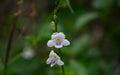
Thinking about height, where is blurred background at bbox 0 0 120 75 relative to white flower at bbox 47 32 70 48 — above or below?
below

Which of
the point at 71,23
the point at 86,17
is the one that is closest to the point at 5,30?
the point at 71,23

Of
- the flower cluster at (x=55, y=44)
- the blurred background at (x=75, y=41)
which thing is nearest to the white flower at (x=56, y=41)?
the flower cluster at (x=55, y=44)

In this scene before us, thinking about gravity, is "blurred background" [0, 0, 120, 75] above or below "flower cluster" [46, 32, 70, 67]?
below

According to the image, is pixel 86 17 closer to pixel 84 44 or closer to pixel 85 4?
pixel 84 44

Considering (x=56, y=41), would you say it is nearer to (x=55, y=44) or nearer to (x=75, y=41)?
(x=55, y=44)

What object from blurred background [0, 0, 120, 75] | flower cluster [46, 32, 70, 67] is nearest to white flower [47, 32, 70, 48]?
flower cluster [46, 32, 70, 67]

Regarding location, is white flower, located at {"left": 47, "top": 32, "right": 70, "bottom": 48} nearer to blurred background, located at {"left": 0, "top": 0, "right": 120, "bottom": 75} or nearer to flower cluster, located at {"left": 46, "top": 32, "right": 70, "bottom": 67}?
flower cluster, located at {"left": 46, "top": 32, "right": 70, "bottom": 67}

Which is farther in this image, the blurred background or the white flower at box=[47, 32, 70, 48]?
the blurred background

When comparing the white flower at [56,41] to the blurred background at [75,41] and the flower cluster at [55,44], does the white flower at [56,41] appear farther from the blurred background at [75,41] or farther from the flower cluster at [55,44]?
the blurred background at [75,41]

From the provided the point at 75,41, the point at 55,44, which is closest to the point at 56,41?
the point at 55,44
